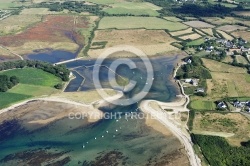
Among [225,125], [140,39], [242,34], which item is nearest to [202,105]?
[225,125]

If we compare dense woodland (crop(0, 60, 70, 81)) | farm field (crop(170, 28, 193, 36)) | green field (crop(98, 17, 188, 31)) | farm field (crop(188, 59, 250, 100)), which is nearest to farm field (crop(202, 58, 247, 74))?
farm field (crop(188, 59, 250, 100))

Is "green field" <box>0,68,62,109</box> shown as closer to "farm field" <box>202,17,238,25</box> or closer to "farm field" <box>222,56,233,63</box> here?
"farm field" <box>222,56,233,63</box>

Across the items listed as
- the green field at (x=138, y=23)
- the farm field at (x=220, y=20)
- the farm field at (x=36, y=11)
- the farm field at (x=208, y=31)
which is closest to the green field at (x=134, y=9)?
the green field at (x=138, y=23)

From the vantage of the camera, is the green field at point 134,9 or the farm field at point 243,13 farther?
the green field at point 134,9

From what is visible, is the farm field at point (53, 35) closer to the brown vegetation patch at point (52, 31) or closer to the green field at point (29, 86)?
the brown vegetation patch at point (52, 31)

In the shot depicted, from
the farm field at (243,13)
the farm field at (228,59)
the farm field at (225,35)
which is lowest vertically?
the farm field at (228,59)

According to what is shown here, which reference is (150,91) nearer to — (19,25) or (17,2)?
(19,25)

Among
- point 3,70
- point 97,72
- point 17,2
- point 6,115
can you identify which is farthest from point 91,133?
point 17,2
